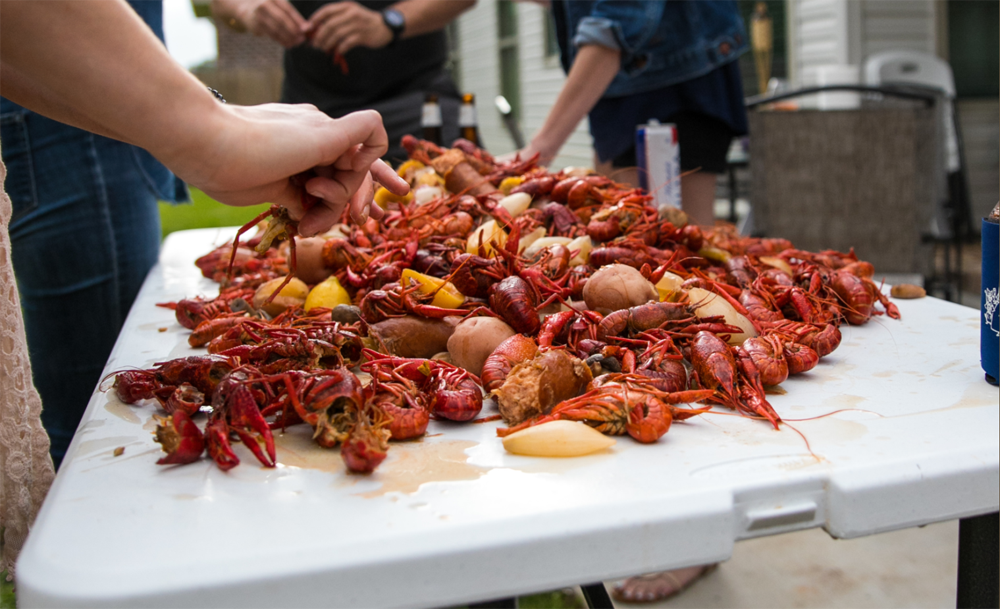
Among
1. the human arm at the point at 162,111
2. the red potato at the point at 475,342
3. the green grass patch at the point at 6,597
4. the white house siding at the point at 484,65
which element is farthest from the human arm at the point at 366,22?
the white house siding at the point at 484,65

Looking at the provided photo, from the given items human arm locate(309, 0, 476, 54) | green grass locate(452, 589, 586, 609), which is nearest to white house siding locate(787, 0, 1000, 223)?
human arm locate(309, 0, 476, 54)

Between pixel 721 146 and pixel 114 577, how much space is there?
2.63 meters

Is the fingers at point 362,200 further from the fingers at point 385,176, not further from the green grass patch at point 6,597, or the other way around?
the green grass patch at point 6,597

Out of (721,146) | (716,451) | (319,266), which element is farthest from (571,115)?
(716,451)

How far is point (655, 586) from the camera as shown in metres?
2.38

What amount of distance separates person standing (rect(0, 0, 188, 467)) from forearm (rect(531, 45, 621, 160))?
1.32 meters

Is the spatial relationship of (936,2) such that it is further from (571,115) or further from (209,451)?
(209,451)

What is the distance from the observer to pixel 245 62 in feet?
55.9

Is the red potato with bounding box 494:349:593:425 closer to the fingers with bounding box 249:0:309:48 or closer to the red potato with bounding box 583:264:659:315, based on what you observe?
the red potato with bounding box 583:264:659:315

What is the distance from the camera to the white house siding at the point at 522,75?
909cm

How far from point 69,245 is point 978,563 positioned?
224 cm

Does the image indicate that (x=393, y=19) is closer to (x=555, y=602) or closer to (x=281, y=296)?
(x=281, y=296)

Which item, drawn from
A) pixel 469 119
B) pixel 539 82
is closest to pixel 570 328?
pixel 469 119

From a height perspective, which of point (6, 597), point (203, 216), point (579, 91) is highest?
point (579, 91)
